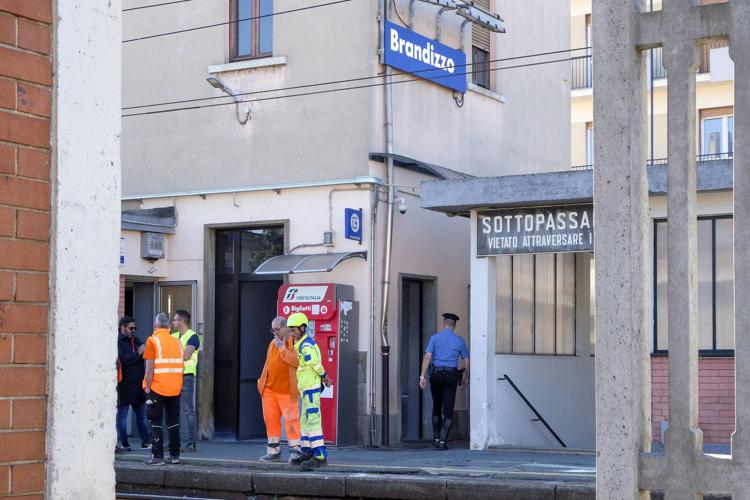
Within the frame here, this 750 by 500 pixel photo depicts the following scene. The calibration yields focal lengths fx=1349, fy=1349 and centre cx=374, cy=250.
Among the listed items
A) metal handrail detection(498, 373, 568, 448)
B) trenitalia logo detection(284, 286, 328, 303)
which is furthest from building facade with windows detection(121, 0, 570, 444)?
metal handrail detection(498, 373, 568, 448)

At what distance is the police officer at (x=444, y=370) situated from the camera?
19359 mm

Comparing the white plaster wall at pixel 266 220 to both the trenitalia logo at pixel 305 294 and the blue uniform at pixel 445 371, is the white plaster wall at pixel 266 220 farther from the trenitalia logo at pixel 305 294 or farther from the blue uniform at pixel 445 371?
the blue uniform at pixel 445 371

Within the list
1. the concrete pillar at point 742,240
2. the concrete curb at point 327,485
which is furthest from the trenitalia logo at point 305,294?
the concrete pillar at point 742,240

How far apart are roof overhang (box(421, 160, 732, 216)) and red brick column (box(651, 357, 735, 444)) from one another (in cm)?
225

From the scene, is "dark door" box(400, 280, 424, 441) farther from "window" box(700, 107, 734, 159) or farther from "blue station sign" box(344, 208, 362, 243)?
"window" box(700, 107, 734, 159)

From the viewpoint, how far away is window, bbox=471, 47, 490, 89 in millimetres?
23000

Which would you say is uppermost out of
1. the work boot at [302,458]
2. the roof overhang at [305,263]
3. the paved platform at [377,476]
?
the roof overhang at [305,263]

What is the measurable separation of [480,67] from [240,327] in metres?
6.16

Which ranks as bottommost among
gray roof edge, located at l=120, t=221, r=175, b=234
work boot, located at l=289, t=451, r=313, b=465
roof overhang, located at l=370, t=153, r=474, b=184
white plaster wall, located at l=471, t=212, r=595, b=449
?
work boot, located at l=289, t=451, r=313, b=465

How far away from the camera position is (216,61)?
21.8m

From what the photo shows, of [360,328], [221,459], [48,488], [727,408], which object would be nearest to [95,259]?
[48,488]

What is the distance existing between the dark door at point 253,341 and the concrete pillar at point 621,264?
53.0 ft

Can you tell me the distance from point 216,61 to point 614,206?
55.8 feet

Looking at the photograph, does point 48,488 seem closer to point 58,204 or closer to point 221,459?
point 58,204
